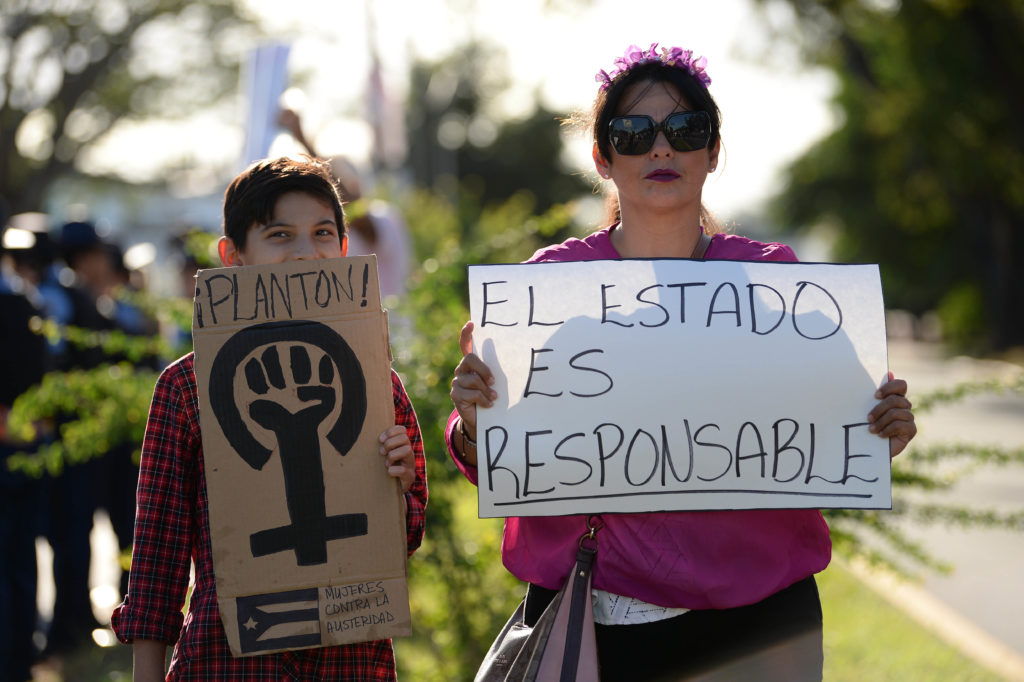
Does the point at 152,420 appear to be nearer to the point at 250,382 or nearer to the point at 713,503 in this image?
the point at 250,382

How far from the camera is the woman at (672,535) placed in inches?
82.9

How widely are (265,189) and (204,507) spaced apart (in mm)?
664

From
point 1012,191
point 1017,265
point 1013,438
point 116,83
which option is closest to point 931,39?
point 1012,191

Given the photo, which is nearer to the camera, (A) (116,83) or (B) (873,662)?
(B) (873,662)

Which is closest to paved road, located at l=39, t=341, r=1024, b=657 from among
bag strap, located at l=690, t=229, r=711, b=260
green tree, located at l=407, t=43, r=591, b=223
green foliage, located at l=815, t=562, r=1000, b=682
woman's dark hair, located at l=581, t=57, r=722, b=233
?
green foliage, located at l=815, t=562, r=1000, b=682

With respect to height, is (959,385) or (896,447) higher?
(959,385)

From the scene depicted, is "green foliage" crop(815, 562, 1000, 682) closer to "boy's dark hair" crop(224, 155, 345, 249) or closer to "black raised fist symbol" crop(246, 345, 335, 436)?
"black raised fist symbol" crop(246, 345, 335, 436)

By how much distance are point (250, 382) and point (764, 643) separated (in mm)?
1132

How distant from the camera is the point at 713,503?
2170 mm

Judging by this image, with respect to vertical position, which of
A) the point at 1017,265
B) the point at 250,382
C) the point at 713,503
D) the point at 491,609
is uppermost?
A: the point at 1017,265

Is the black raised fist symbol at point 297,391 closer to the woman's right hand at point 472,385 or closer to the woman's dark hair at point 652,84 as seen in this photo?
the woman's right hand at point 472,385

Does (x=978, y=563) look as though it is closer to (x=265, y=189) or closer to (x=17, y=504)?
(x=17, y=504)

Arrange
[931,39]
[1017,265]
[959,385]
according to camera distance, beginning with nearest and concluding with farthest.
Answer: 1. [959,385]
2. [931,39]
3. [1017,265]

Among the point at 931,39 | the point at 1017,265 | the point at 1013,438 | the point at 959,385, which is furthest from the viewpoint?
the point at 1017,265
